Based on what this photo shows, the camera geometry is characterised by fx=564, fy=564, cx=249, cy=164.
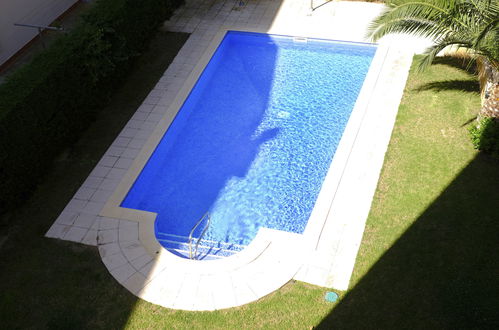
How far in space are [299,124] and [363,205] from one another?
3.81 meters

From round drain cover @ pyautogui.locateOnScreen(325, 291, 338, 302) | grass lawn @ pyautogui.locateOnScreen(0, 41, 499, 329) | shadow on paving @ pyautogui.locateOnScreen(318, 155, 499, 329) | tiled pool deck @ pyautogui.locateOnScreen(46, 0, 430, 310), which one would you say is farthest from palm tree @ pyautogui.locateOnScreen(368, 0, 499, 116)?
round drain cover @ pyautogui.locateOnScreen(325, 291, 338, 302)

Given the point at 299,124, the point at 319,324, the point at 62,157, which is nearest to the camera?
the point at 319,324

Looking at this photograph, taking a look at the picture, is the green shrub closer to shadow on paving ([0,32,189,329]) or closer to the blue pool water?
the blue pool water

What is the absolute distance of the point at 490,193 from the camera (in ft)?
41.2

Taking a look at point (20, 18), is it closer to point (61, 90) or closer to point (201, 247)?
point (61, 90)

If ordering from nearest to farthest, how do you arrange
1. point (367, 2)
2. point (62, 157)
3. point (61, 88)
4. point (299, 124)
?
point (61, 88), point (62, 157), point (299, 124), point (367, 2)

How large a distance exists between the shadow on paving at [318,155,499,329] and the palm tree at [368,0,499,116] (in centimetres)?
294

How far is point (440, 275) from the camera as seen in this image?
11031 mm

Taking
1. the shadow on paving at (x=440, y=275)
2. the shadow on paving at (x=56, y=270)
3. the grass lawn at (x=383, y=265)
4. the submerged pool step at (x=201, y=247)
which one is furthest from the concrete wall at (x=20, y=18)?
the shadow on paving at (x=440, y=275)

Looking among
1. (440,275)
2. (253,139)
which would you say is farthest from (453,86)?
(440,275)

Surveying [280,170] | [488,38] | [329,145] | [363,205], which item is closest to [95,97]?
[280,170]

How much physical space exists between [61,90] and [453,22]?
934 cm

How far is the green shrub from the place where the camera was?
13172 millimetres

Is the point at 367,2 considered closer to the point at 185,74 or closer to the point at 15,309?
the point at 185,74
